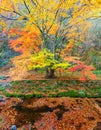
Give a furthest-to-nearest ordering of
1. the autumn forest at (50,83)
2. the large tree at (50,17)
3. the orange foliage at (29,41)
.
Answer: the orange foliage at (29,41) → the large tree at (50,17) → the autumn forest at (50,83)

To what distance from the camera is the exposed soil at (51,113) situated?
7.76m

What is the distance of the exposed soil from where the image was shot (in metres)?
7.76

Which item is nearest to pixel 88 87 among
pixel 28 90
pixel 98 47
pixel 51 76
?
pixel 51 76

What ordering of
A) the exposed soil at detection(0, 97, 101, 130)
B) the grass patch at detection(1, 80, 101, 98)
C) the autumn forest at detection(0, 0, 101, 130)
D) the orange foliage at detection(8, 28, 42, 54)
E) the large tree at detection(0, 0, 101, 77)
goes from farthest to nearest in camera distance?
the orange foliage at detection(8, 28, 42, 54) < the grass patch at detection(1, 80, 101, 98) < the large tree at detection(0, 0, 101, 77) < the autumn forest at detection(0, 0, 101, 130) < the exposed soil at detection(0, 97, 101, 130)

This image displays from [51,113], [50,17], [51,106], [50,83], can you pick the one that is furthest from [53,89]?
[50,17]

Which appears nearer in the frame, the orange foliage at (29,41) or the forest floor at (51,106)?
the forest floor at (51,106)

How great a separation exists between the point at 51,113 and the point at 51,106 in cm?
86

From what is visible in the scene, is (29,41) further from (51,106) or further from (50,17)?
(51,106)

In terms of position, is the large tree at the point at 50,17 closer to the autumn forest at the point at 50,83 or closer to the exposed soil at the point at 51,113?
the autumn forest at the point at 50,83

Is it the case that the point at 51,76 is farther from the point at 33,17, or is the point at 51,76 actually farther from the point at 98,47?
the point at 98,47

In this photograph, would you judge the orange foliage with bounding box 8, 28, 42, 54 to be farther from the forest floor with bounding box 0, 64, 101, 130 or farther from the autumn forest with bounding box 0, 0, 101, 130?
the forest floor with bounding box 0, 64, 101, 130

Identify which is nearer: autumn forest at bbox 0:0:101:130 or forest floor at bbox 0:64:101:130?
forest floor at bbox 0:64:101:130

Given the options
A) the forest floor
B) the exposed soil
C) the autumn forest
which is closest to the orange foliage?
the autumn forest

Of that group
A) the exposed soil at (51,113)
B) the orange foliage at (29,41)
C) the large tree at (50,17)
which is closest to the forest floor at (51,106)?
the exposed soil at (51,113)
